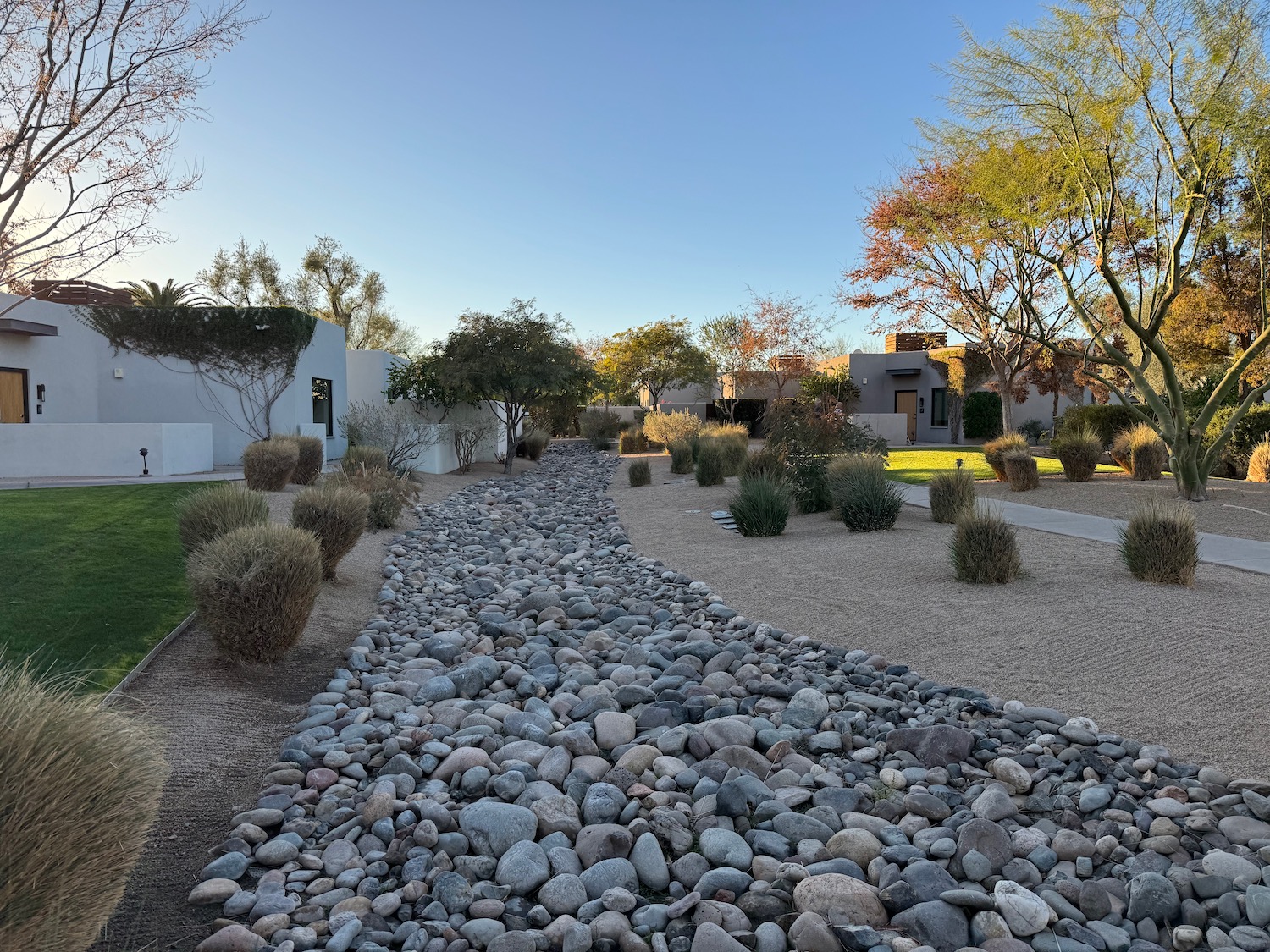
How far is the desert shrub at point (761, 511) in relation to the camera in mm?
10711

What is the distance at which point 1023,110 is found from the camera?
40.0 ft

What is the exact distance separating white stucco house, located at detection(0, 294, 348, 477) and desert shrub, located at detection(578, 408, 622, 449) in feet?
55.4

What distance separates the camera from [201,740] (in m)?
4.60

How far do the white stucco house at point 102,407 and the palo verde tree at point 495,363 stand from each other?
287cm

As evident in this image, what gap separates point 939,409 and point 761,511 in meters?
28.0

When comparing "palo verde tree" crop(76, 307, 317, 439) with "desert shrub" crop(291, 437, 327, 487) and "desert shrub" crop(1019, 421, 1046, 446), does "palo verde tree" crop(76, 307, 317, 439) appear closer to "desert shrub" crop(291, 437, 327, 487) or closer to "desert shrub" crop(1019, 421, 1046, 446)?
"desert shrub" crop(291, 437, 327, 487)

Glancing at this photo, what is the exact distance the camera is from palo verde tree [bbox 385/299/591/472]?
2092 cm

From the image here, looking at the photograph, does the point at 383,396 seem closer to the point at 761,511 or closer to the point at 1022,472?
the point at 761,511

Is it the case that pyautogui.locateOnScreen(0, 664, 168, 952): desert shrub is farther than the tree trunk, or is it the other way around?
the tree trunk

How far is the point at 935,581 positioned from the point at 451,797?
5.00 meters

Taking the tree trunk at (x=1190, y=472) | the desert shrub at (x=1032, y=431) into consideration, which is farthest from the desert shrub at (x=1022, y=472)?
the desert shrub at (x=1032, y=431)

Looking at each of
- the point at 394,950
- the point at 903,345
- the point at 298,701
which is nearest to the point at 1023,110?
the point at 298,701

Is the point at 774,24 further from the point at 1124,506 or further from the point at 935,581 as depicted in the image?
the point at 935,581

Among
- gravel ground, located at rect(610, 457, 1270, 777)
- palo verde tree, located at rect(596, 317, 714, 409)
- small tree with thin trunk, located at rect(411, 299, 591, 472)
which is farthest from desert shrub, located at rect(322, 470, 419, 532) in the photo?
palo verde tree, located at rect(596, 317, 714, 409)
